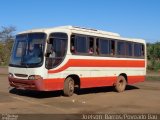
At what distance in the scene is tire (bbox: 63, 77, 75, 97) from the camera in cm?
1770

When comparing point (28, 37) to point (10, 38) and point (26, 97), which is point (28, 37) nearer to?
point (26, 97)

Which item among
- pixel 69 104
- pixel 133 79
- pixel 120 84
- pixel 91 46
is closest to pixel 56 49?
pixel 91 46

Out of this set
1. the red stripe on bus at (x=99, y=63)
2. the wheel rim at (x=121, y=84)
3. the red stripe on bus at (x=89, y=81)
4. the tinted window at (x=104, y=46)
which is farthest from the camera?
the wheel rim at (x=121, y=84)

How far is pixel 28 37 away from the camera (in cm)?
1744

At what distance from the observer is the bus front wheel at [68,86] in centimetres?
1770

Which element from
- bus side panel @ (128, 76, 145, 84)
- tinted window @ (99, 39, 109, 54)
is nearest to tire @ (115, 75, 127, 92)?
bus side panel @ (128, 76, 145, 84)

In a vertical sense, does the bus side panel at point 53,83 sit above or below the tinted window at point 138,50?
below

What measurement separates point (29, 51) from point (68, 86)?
239 centimetres

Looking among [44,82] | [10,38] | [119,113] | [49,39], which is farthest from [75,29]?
[10,38]

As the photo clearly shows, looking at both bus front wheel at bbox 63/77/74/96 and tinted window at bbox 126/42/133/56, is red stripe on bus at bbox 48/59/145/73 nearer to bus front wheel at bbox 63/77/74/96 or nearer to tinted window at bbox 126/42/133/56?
tinted window at bbox 126/42/133/56

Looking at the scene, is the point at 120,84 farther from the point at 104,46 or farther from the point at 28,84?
the point at 28,84

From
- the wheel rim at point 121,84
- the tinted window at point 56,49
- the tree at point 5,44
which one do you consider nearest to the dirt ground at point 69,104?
the tinted window at point 56,49

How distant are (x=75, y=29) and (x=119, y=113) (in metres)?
6.28

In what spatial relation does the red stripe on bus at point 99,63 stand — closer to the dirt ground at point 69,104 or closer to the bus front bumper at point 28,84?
the bus front bumper at point 28,84
